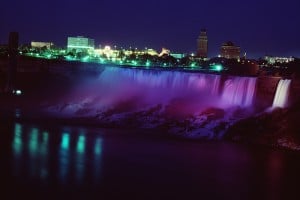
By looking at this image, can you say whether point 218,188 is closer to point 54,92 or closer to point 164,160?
point 164,160

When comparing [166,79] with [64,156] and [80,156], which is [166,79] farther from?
[64,156]

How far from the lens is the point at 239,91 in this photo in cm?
3609

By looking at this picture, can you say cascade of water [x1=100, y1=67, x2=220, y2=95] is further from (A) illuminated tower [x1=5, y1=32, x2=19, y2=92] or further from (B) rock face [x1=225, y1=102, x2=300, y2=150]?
(B) rock face [x1=225, y1=102, x2=300, y2=150]

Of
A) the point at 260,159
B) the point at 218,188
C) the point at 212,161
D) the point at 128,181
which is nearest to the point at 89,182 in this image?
the point at 128,181

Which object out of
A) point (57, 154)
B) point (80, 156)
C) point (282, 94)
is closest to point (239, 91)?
point (282, 94)

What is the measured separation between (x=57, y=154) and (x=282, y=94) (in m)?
15.4

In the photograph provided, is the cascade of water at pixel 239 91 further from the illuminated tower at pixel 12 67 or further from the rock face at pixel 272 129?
the illuminated tower at pixel 12 67

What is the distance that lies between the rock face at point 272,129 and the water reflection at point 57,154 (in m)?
7.52

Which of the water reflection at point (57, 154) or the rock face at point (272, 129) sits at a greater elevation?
the rock face at point (272, 129)

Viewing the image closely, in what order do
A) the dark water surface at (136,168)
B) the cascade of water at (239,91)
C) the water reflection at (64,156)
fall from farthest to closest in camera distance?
the cascade of water at (239,91)
the water reflection at (64,156)
the dark water surface at (136,168)

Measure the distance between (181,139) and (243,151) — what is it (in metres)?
4.21

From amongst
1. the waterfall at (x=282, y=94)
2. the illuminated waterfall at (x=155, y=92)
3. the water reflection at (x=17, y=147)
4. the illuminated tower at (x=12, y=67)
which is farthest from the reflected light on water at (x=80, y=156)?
the illuminated tower at (x=12, y=67)

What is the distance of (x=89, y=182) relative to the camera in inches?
749

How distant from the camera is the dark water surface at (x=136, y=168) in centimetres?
1830
